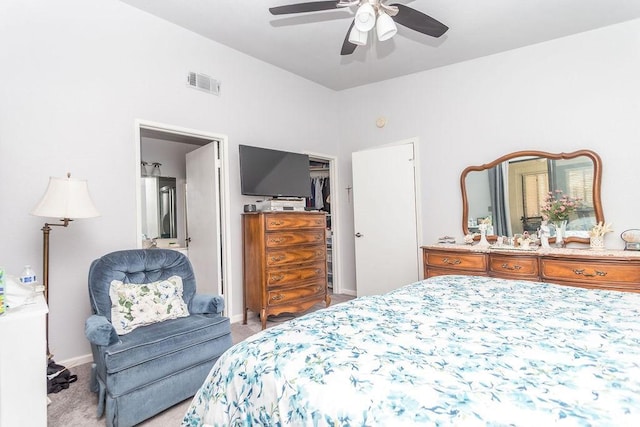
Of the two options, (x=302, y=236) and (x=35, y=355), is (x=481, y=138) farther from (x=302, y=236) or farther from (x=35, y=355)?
(x=35, y=355)

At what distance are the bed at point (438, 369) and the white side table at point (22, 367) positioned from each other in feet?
2.83

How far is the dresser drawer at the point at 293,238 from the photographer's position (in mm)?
3350

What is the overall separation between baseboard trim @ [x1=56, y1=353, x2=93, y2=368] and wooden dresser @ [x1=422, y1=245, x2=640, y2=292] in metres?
3.05

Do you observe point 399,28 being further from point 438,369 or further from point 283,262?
point 438,369

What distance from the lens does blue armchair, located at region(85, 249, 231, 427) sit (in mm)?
1759

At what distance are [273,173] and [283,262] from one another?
3.31ft

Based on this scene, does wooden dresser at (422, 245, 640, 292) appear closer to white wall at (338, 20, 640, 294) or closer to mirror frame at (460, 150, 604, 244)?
mirror frame at (460, 150, 604, 244)

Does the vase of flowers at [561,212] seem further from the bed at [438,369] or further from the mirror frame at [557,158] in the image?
the bed at [438,369]

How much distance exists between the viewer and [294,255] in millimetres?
3527

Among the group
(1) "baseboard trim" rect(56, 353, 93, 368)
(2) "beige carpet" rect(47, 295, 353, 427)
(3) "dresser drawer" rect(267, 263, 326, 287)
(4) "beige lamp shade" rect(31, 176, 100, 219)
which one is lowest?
(2) "beige carpet" rect(47, 295, 353, 427)

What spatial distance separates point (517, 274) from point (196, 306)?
2660mm

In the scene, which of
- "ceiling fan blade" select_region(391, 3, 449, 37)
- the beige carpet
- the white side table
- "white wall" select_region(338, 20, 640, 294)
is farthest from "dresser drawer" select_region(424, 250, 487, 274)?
the white side table

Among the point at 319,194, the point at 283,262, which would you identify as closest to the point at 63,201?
the point at 283,262

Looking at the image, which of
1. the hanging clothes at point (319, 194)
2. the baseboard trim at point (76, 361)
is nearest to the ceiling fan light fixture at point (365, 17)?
the baseboard trim at point (76, 361)
